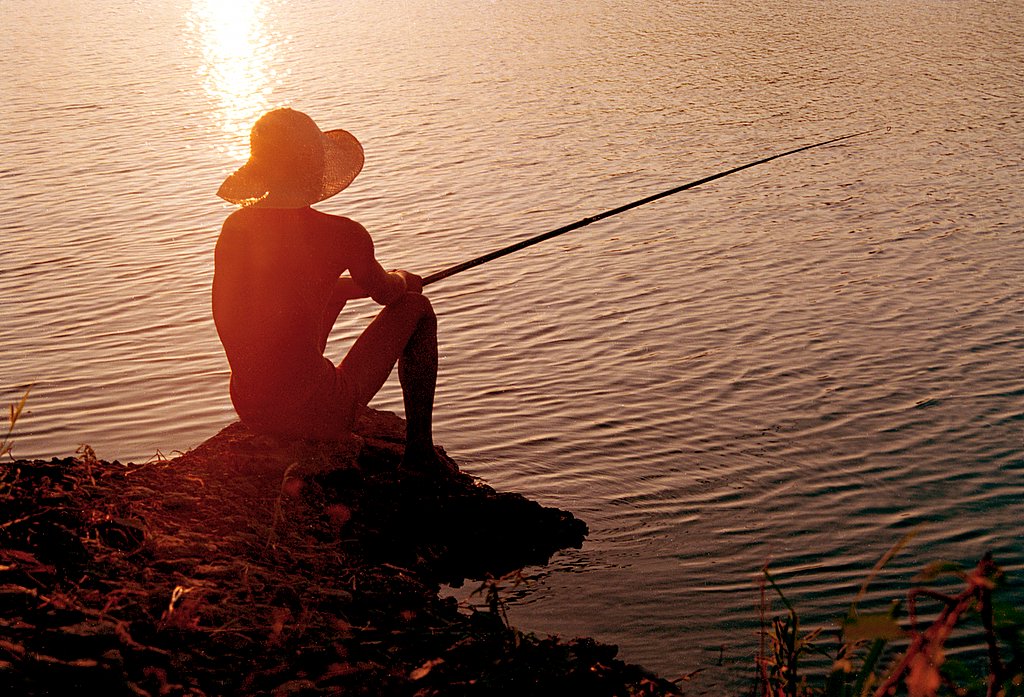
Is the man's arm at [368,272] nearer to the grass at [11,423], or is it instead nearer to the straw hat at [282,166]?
the straw hat at [282,166]

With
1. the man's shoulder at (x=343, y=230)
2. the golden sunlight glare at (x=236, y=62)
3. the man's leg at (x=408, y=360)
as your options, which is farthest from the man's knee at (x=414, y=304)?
the golden sunlight glare at (x=236, y=62)

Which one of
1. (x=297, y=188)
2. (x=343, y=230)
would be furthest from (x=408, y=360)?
(x=297, y=188)

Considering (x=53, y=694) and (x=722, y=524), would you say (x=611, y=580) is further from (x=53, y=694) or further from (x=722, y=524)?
(x=53, y=694)

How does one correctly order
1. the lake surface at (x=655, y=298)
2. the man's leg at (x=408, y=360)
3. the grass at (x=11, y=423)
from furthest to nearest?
the lake surface at (x=655, y=298), the man's leg at (x=408, y=360), the grass at (x=11, y=423)

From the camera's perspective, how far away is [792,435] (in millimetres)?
5391

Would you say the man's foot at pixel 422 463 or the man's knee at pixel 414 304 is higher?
the man's knee at pixel 414 304

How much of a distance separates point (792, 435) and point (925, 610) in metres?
1.48

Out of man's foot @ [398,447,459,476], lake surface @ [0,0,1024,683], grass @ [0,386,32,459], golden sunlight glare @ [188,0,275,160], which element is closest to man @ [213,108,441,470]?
man's foot @ [398,447,459,476]

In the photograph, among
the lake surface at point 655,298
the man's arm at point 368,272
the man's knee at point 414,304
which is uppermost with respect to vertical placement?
the man's arm at point 368,272

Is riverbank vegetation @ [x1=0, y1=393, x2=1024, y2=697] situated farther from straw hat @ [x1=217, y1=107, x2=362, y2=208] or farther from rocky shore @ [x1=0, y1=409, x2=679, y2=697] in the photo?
straw hat @ [x1=217, y1=107, x2=362, y2=208]

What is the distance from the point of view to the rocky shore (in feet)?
9.44

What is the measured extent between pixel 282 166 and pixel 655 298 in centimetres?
373

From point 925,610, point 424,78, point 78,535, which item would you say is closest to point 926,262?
point 925,610

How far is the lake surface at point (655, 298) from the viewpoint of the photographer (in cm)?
453
